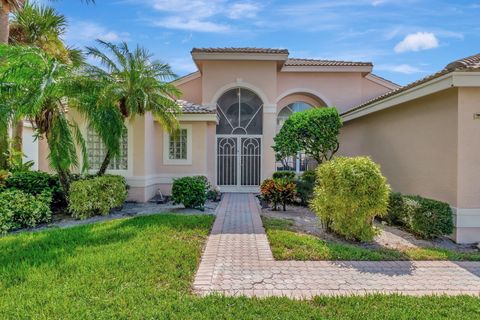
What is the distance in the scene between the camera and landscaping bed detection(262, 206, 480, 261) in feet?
23.0

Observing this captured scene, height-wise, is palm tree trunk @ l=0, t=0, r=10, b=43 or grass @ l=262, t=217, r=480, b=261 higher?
palm tree trunk @ l=0, t=0, r=10, b=43

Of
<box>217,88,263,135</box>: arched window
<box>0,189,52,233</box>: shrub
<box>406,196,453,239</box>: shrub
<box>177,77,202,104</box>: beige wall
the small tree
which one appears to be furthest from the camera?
<box>177,77,202,104</box>: beige wall

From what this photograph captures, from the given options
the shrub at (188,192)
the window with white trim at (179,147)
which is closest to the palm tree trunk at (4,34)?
the window with white trim at (179,147)

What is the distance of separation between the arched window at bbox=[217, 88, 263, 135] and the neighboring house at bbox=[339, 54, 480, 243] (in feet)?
23.2

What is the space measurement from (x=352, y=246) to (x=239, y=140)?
37.2ft

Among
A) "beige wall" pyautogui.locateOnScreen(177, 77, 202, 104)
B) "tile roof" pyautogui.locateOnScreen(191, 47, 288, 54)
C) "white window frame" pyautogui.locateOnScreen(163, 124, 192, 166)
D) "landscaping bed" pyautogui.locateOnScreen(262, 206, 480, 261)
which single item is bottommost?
"landscaping bed" pyautogui.locateOnScreen(262, 206, 480, 261)

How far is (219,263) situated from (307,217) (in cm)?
563

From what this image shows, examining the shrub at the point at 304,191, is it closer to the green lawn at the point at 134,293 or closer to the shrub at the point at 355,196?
the shrub at the point at 355,196

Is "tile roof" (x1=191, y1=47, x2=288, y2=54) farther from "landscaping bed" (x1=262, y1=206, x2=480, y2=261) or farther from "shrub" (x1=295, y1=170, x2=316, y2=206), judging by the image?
"landscaping bed" (x1=262, y1=206, x2=480, y2=261)

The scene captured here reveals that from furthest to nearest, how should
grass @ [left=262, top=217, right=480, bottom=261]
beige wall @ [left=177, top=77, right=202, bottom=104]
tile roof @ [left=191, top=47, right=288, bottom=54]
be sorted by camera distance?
1. beige wall @ [left=177, top=77, right=202, bottom=104]
2. tile roof @ [left=191, top=47, right=288, bottom=54]
3. grass @ [left=262, top=217, right=480, bottom=261]

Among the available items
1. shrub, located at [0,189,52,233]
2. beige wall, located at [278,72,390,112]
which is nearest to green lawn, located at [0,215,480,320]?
shrub, located at [0,189,52,233]

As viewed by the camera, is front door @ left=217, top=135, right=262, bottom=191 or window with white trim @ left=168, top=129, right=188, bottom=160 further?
front door @ left=217, top=135, right=262, bottom=191

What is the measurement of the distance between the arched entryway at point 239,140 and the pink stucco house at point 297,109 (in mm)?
59

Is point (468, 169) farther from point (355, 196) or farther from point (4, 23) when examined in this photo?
point (4, 23)
